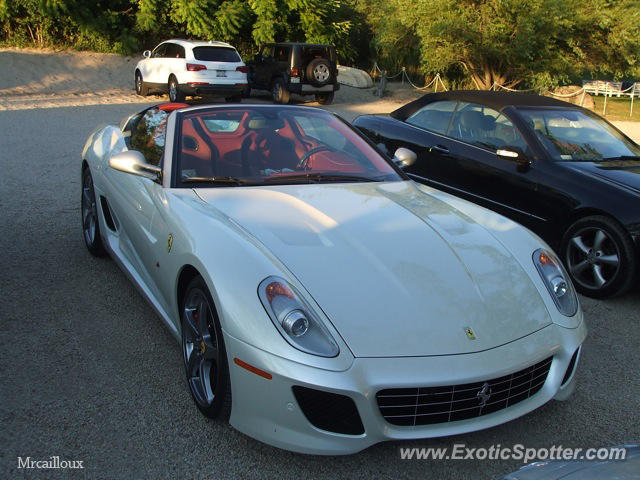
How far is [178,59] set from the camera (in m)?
17.2

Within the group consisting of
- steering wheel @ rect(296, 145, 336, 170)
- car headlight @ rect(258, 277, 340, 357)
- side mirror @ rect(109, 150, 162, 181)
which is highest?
steering wheel @ rect(296, 145, 336, 170)

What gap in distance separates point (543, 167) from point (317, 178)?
2501 millimetres

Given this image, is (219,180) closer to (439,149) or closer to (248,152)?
(248,152)

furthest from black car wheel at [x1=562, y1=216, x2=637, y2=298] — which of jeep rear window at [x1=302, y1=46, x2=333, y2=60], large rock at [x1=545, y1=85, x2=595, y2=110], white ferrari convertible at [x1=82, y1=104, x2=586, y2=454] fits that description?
large rock at [x1=545, y1=85, x2=595, y2=110]

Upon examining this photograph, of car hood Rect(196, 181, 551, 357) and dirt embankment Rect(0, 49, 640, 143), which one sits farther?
dirt embankment Rect(0, 49, 640, 143)

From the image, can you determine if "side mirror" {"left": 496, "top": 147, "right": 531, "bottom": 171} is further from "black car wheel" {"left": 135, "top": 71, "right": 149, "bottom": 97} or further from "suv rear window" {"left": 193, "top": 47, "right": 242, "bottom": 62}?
"black car wheel" {"left": 135, "top": 71, "right": 149, "bottom": 97}

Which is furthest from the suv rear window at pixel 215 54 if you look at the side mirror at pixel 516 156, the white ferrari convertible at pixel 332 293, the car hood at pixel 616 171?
the white ferrari convertible at pixel 332 293

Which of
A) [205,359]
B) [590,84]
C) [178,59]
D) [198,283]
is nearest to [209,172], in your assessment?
[198,283]

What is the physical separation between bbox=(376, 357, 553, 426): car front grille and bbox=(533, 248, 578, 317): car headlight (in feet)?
1.74

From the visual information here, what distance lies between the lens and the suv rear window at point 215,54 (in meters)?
17.2

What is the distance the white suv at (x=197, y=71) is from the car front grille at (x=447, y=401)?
15567 millimetres

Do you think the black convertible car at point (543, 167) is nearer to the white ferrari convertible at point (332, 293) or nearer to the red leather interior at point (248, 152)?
the white ferrari convertible at point (332, 293)

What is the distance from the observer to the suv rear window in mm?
17156

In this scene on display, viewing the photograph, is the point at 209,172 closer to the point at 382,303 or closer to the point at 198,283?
the point at 198,283
